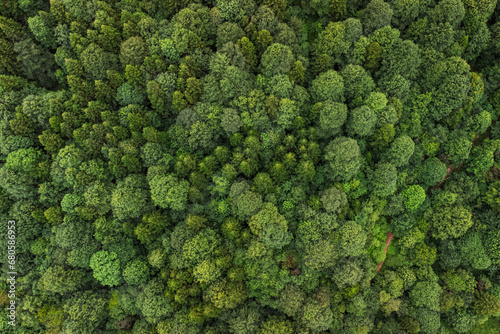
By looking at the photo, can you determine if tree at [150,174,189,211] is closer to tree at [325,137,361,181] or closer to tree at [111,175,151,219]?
tree at [111,175,151,219]

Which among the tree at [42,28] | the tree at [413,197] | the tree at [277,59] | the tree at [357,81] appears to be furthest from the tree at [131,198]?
the tree at [413,197]

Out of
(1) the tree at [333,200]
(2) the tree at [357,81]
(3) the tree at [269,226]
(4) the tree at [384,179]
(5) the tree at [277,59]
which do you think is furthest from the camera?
(2) the tree at [357,81]

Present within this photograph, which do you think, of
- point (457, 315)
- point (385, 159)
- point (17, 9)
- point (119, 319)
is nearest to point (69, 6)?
point (17, 9)

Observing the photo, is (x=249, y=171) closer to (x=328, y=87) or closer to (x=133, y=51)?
(x=328, y=87)

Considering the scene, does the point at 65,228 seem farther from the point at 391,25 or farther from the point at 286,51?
the point at 391,25

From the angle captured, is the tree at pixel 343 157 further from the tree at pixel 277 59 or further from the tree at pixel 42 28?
the tree at pixel 42 28

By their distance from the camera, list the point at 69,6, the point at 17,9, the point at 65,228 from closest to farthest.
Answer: the point at 65,228 < the point at 69,6 < the point at 17,9

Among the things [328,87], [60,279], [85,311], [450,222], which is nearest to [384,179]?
[450,222]
